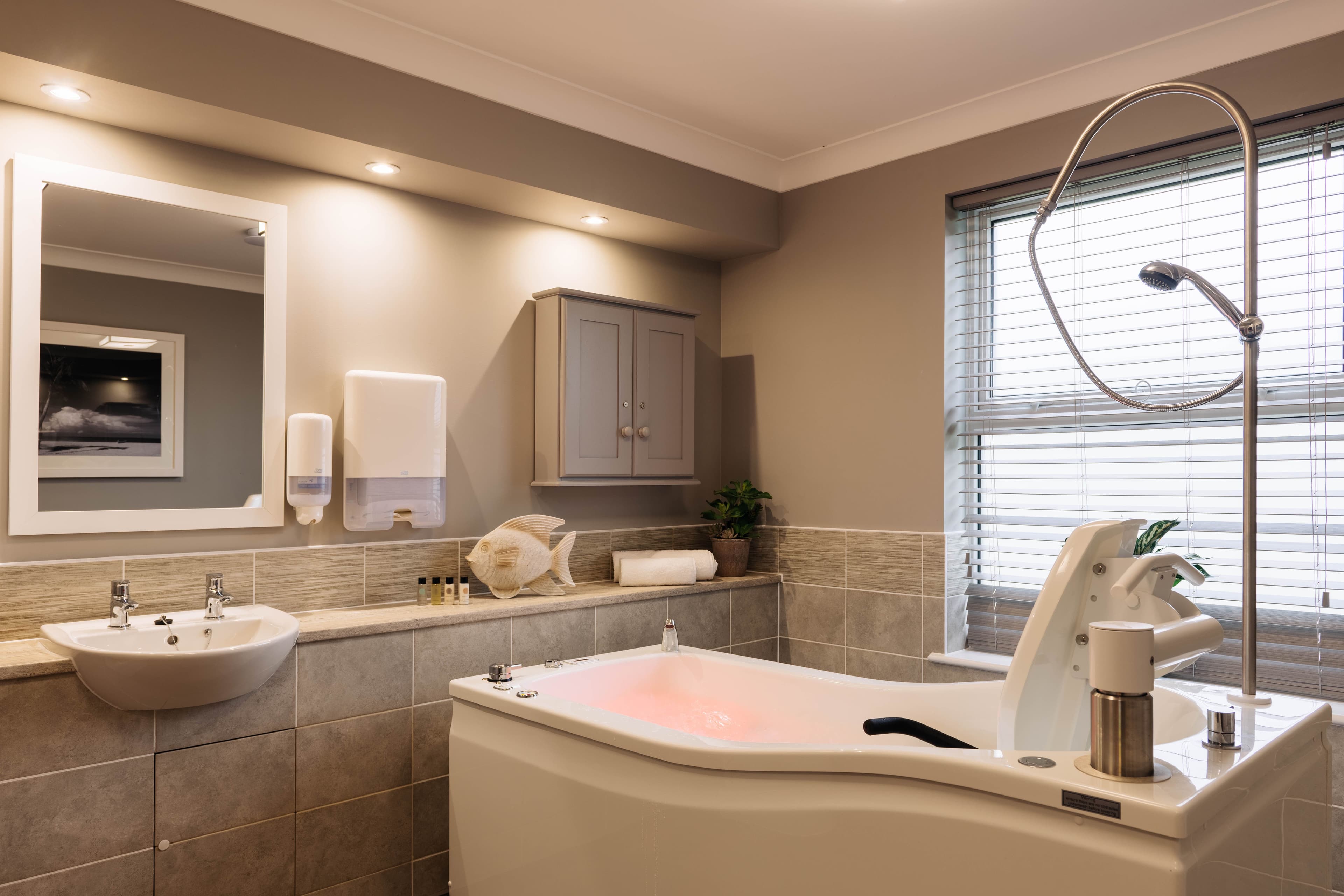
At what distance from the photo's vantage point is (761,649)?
3.68 metres

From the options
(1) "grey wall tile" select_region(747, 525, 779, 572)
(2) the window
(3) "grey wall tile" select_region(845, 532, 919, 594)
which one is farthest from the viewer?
(1) "grey wall tile" select_region(747, 525, 779, 572)

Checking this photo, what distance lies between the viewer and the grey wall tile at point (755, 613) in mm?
3576

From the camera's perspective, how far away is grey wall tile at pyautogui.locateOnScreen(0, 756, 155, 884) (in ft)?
6.33

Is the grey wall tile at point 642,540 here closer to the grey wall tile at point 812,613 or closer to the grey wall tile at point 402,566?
the grey wall tile at point 812,613

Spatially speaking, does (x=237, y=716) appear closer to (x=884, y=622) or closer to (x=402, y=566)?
(x=402, y=566)

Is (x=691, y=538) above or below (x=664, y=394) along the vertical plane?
below

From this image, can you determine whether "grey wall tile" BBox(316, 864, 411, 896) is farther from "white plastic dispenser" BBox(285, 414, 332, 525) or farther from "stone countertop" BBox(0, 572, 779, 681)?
"white plastic dispenser" BBox(285, 414, 332, 525)

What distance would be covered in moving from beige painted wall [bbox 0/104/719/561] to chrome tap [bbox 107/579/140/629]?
0.21 meters

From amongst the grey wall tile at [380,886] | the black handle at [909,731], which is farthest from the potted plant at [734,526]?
the grey wall tile at [380,886]

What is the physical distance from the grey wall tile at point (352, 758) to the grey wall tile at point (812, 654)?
62.7 inches

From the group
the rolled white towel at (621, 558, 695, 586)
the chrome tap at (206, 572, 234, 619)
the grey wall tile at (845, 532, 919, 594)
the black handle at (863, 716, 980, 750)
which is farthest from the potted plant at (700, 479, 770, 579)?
the chrome tap at (206, 572, 234, 619)

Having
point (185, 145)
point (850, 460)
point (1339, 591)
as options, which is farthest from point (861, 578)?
point (185, 145)

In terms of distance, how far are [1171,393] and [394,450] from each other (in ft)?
8.20

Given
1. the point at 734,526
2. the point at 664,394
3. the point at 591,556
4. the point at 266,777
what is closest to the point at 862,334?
the point at 664,394
